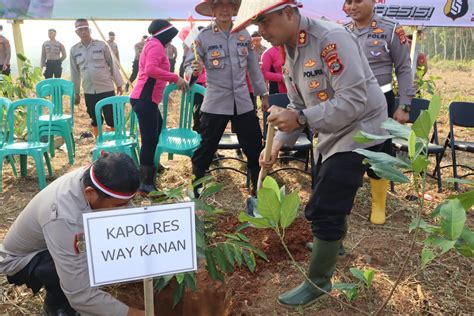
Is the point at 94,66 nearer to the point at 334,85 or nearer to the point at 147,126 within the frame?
the point at 147,126

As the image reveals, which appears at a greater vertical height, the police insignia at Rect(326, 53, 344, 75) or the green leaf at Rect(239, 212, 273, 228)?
the police insignia at Rect(326, 53, 344, 75)

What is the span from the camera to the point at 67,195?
65.8 inches

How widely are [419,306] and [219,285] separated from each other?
105cm

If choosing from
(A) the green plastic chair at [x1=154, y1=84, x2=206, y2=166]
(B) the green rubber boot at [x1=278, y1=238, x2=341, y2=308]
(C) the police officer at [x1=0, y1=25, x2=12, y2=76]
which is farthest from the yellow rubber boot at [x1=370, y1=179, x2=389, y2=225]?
(C) the police officer at [x1=0, y1=25, x2=12, y2=76]

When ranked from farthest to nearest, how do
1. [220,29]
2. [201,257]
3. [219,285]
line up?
[220,29] → [219,285] → [201,257]

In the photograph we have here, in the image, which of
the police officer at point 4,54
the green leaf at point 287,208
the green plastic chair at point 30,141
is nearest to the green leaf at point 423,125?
the green leaf at point 287,208

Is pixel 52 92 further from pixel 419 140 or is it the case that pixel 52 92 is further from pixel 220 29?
pixel 419 140

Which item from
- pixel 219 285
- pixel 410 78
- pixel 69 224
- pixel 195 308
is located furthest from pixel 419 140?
pixel 410 78

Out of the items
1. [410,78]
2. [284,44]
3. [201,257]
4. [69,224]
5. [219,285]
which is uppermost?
[284,44]

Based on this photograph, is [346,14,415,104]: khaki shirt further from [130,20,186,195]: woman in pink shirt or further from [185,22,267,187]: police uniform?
[130,20,186,195]: woman in pink shirt

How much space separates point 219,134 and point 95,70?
8.56 feet

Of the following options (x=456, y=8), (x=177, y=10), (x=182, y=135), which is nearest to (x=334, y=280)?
(x=182, y=135)

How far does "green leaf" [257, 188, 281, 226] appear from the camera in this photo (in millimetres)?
1354

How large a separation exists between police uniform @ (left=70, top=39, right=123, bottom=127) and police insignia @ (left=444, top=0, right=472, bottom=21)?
4.46 metres
